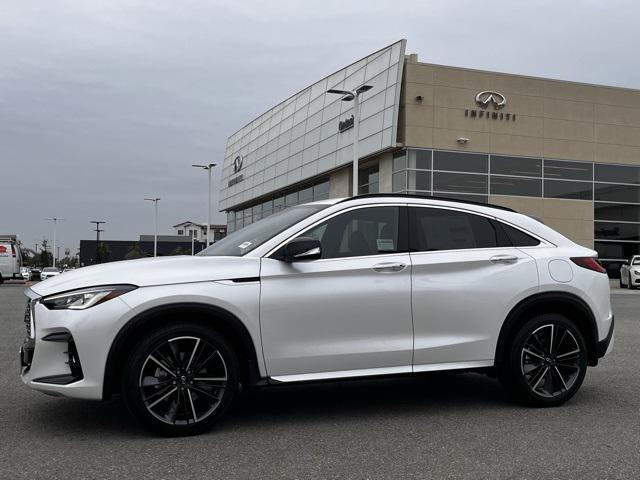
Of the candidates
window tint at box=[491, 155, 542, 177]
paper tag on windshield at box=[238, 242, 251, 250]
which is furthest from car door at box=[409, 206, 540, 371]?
window tint at box=[491, 155, 542, 177]

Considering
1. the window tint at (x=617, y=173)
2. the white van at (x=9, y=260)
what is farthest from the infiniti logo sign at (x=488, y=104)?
the white van at (x=9, y=260)

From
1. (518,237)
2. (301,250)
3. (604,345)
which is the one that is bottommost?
(604,345)

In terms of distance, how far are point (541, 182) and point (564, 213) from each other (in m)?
2.04

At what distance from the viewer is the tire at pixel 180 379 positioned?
4309mm

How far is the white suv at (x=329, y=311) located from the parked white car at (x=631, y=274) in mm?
23504

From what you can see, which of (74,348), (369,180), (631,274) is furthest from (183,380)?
(369,180)

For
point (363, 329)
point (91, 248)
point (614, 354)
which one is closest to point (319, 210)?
point (363, 329)

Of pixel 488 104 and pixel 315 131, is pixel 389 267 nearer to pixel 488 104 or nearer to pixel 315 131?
pixel 488 104

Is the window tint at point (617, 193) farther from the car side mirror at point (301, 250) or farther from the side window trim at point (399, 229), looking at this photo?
the car side mirror at point (301, 250)

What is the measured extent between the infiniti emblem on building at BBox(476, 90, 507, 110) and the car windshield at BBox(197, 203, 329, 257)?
2886 cm

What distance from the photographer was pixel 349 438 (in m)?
4.45

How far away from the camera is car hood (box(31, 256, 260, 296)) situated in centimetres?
436

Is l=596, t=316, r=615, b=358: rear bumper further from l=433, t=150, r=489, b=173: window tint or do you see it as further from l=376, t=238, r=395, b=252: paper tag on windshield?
l=433, t=150, r=489, b=173: window tint

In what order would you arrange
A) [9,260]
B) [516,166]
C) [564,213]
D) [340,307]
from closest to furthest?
[340,307] → [9,260] → [516,166] → [564,213]
